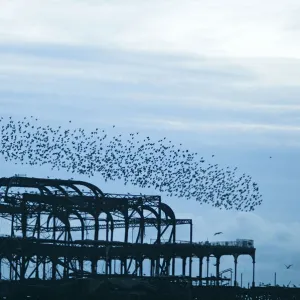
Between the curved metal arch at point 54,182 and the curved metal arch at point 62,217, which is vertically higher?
the curved metal arch at point 54,182

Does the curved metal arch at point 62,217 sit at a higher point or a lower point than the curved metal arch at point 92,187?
lower

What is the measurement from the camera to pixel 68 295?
10162cm

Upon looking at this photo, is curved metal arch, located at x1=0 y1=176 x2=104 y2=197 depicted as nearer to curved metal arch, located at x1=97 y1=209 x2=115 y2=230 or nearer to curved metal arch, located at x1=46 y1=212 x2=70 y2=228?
curved metal arch, located at x1=97 y1=209 x2=115 y2=230

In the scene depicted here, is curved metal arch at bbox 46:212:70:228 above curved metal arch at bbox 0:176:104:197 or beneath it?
beneath

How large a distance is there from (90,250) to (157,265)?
8.99m

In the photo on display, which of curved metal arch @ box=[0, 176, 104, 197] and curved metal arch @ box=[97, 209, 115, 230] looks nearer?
curved metal arch @ box=[0, 176, 104, 197]

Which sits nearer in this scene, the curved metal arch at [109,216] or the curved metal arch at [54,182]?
the curved metal arch at [54,182]

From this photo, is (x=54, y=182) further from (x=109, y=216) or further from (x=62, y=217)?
(x=109, y=216)

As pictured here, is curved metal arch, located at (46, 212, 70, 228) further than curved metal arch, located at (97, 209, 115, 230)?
No

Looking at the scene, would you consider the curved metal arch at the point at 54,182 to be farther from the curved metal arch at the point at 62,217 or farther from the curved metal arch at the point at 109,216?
the curved metal arch at the point at 62,217

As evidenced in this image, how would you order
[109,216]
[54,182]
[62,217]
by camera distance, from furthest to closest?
[109,216] → [62,217] → [54,182]

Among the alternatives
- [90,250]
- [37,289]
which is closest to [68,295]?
[37,289]

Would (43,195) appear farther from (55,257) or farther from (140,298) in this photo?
(140,298)

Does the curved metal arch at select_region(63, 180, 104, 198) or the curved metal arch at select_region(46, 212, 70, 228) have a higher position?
the curved metal arch at select_region(63, 180, 104, 198)
